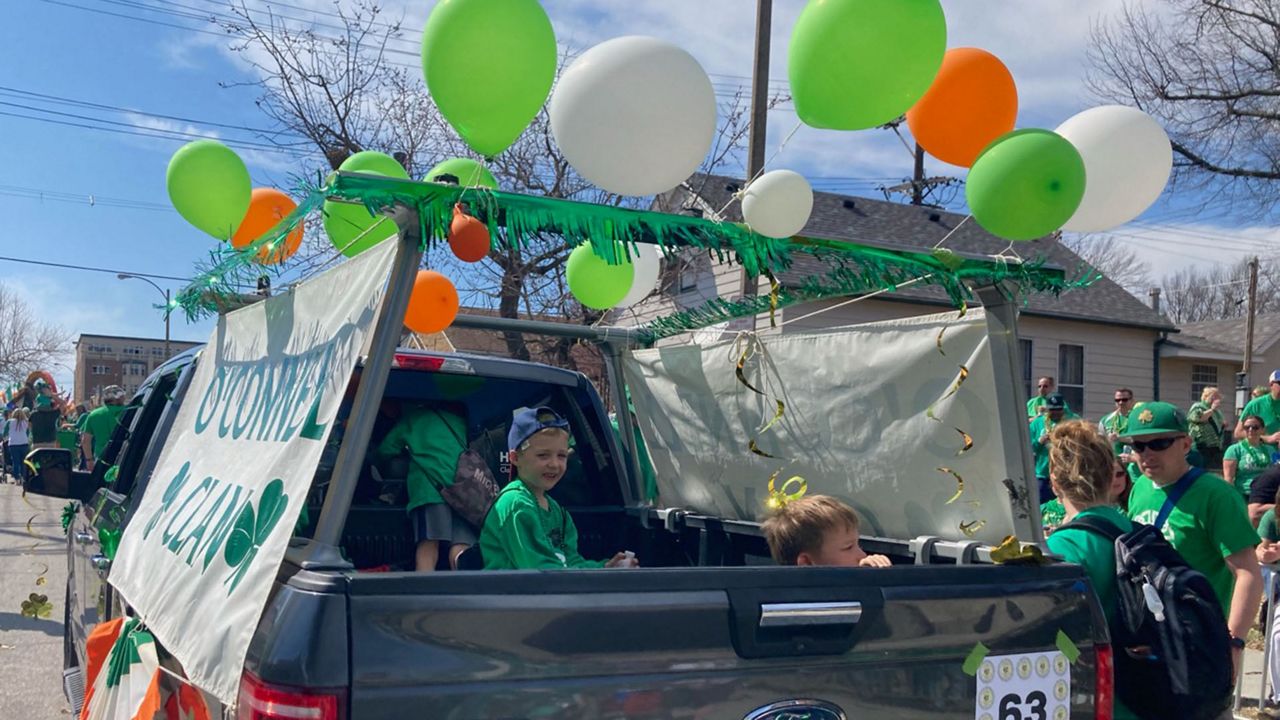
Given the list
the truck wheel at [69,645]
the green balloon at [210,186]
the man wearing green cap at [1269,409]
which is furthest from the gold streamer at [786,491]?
the man wearing green cap at [1269,409]

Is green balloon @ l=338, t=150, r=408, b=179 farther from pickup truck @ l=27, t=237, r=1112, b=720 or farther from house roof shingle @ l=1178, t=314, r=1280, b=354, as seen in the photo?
house roof shingle @ l=1178, t=314, r=1280, b=354

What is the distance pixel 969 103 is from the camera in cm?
315

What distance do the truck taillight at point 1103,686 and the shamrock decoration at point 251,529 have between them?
1990mm

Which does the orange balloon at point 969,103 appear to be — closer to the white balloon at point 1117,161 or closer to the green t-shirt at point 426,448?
the white balloon at point 1117,161

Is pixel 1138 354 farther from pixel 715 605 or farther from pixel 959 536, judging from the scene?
pixel 715 605

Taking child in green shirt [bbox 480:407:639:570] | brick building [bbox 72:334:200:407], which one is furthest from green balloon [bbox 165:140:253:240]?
brick building [bbox 72:334:200:407]

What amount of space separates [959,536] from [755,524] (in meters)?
0.98

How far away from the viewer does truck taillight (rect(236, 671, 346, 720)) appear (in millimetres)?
1822

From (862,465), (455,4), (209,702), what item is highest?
(455,4)

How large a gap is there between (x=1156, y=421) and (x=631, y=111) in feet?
7.63

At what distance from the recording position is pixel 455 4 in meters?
2.84

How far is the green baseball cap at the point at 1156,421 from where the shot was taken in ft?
12.4

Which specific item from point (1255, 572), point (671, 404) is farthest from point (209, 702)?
Result: point (1255, 572)

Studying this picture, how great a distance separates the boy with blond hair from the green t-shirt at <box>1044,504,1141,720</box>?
2.53ft
